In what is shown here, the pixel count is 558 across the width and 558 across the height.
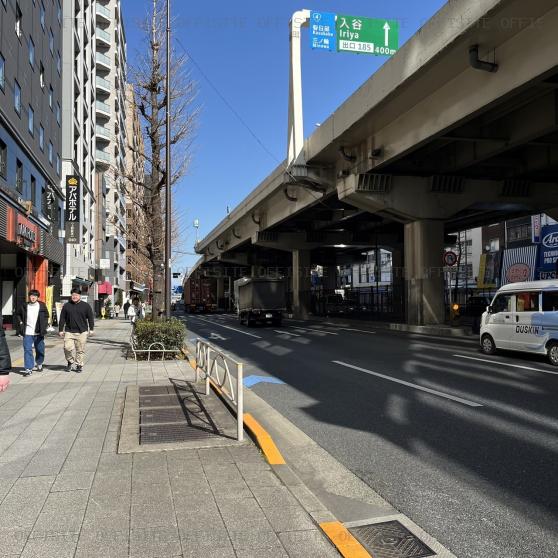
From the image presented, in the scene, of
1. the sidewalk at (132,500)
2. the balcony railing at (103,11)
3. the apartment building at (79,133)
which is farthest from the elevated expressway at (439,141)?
the balcony railing at (103,11)

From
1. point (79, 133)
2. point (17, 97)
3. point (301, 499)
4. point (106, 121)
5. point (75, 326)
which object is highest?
point (106, 121)

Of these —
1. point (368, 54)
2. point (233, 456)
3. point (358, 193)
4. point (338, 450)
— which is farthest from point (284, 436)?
point (358, 193)

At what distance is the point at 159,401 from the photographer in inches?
311

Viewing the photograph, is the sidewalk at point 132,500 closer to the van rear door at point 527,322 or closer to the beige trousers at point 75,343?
the beige trousers at point 75,343

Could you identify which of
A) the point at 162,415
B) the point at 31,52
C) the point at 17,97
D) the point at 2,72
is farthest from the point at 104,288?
the point at 162,415

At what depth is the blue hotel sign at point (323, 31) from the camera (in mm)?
16781

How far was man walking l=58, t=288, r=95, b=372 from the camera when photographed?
36.8ft

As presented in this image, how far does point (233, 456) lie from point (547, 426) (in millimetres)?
4036

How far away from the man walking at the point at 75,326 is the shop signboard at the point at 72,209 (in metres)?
22.4

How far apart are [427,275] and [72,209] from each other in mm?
21644

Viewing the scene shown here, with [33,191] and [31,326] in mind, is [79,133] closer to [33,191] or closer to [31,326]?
[33,191]

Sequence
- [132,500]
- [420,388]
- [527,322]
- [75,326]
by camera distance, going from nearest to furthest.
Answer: [132,500] < [420,388] < [75,326] < [527,322]

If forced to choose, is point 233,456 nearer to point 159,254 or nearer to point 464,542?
point 464,542

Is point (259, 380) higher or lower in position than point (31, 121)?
lower
